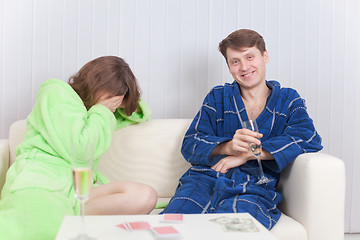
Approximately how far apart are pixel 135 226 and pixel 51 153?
743mm

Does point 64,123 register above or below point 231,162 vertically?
above

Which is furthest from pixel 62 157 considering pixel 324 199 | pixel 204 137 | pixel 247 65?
pixel 324 199

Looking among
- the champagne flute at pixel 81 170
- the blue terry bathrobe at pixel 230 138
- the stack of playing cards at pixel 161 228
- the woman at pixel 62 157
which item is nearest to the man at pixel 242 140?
the blue terry bathrobe at pixel 230 138

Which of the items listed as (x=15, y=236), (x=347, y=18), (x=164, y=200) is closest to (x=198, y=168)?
(x=164, y=200)

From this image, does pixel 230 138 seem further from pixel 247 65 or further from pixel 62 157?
pixel 62 157

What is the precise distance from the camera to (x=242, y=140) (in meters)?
2.07

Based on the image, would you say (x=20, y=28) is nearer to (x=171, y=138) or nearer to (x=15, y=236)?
(x=171, y=138)

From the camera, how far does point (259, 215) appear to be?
189 cm

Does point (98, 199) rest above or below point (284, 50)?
below

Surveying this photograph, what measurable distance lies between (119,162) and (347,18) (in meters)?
1.68

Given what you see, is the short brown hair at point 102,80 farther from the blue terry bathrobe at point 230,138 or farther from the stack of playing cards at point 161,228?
the stack of playing cards at point 161,228

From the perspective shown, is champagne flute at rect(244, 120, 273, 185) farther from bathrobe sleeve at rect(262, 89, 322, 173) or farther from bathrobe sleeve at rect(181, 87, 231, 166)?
bathrobe sleeve at rect(181, 87, 231, 166)

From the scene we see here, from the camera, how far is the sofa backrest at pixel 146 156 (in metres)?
2.43

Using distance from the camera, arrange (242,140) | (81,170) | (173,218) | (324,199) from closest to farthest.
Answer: (81,170) < (173,218) < (324,199) < (242,140)
